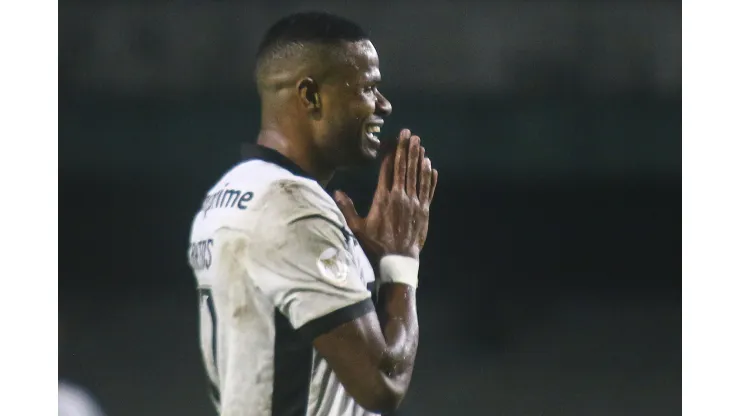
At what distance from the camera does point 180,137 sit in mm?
2021

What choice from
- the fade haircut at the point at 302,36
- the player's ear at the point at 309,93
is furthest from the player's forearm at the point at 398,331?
the fade haircut at the point at 302,36

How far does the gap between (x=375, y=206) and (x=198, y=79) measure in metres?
0.52

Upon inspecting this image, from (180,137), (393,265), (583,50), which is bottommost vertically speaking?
(393,265)

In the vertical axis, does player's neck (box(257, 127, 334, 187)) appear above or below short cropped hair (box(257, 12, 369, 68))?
below

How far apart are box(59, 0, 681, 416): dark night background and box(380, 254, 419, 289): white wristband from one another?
0.21 m

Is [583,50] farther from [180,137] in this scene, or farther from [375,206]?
[180,137]

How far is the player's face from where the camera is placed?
5.63 feet

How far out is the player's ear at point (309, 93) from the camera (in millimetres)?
1690

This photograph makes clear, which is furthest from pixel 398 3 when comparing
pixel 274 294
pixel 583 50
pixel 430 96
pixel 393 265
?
pixel 274 294

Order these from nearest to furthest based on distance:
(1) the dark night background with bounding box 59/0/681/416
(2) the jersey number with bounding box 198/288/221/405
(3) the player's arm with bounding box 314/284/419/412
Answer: (3) the player's arm with bounding box 314/284/419/412, (2) the jersey number with bounding box 198/288/221/405, (1) the dark night background with bounding box 59/0/681/416

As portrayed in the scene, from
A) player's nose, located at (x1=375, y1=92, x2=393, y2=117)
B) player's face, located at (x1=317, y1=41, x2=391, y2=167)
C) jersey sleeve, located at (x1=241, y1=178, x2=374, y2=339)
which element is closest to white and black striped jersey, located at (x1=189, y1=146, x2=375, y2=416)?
jersey sleeve, located at (x1=241, y1=178, x2=374, y2=339)

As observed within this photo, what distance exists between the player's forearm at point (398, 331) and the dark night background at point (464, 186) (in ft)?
0.90

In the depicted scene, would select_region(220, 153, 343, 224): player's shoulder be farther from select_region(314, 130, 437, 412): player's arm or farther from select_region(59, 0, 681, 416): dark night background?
select_region(59, 0, 681, 416): dark night background

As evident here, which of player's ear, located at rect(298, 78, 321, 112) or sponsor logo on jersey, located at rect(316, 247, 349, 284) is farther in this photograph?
player's ear, located at rect(298, 78, 321, 112)
